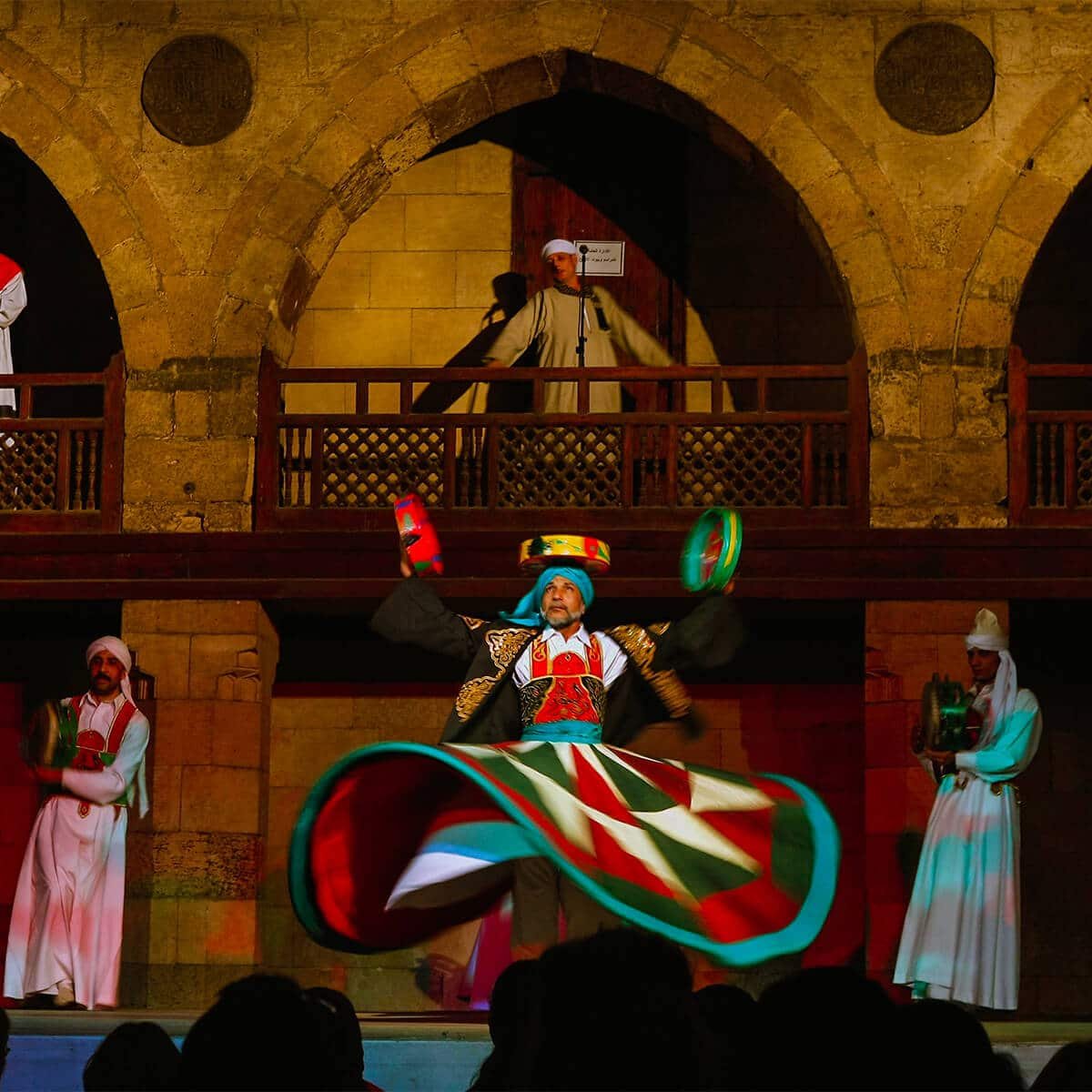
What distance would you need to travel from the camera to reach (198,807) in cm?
1185

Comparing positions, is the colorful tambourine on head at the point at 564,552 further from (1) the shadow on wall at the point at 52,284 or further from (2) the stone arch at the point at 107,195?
(1) the shadow on wall at the point at 52,284

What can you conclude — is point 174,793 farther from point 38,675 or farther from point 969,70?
point 969,70

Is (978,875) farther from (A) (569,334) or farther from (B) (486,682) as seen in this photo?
(A) (569,334)

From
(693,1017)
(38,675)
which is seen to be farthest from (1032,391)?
(693,1017)

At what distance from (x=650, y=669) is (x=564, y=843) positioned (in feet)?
4.60

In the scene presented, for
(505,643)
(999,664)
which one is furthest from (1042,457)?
(505,643)

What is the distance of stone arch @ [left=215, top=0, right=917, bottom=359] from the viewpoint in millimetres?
12195

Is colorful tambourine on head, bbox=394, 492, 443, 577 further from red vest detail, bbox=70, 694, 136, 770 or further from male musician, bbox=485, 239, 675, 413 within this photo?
male musician, bbox=485, 239, 675, 413

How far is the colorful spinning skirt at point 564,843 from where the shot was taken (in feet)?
26.5

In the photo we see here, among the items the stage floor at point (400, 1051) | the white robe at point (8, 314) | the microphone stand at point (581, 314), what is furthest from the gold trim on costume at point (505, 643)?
the white robe at point (8, 314)

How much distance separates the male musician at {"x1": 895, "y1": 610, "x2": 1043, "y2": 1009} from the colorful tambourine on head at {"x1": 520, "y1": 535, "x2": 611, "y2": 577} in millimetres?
2297

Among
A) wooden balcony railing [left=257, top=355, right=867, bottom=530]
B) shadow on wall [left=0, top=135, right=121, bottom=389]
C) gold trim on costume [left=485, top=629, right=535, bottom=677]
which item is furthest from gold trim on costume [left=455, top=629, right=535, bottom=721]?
shadow on wall [left=0, top=135, right=121, bottom=389]

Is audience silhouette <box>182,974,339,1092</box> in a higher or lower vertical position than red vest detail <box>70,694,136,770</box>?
lower

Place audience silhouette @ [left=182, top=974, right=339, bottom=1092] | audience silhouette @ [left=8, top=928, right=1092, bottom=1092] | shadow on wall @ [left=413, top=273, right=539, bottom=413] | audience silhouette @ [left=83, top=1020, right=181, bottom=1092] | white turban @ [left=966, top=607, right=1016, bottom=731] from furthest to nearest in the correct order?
shadow on wall @ [left=413, top=273, right=539, bottom=413], white turban @ [left=966, top=607, right=1016, bottom=731], audience silhouette @ [left=83, top=1020, right=181, bottom=1092], audience silhouette @ [left=182, top=974, right=339, bottom=1092], audience silhouette @ [left=8, top=928, right=1092, bottom=1092]
